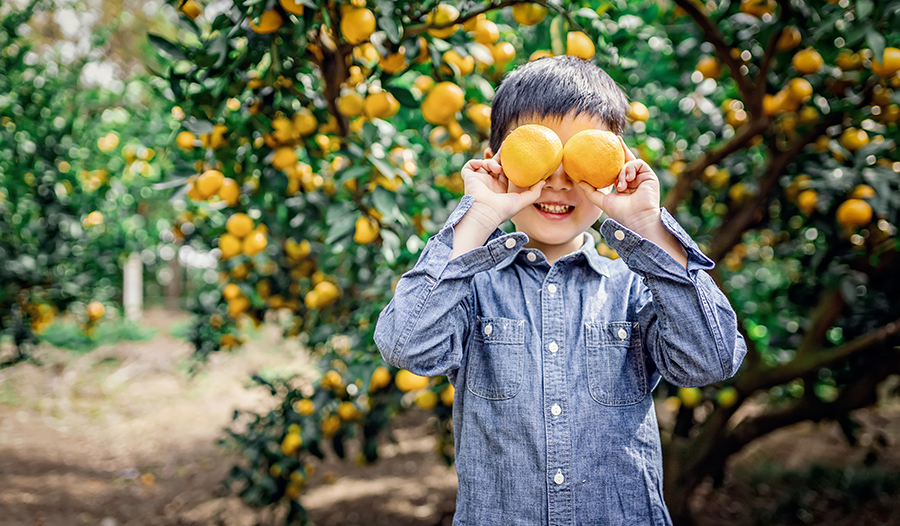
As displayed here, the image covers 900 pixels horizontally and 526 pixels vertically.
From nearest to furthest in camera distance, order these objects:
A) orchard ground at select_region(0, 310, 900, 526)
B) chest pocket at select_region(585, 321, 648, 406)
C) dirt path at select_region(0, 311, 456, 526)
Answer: chest pocket at select_region(585, 321, 648, 406) → orchard ground at select_region(0, 310, 900, 526) → dirt path at select_region(0, 311, 456, 526)

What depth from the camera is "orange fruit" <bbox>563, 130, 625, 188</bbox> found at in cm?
87

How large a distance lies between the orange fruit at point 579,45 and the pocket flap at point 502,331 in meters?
0.72

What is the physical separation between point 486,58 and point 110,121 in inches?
136

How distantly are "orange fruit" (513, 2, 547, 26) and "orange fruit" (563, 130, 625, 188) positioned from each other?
74 cm

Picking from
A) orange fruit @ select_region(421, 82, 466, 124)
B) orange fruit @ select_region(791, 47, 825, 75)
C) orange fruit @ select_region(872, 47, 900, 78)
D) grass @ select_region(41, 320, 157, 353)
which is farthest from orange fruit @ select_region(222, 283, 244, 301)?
grass @ select_region(41, 320, 157, 353)

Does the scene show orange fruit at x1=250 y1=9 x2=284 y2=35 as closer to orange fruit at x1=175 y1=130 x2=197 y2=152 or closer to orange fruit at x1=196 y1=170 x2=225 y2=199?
orange fruit at x1=196 y1=170 x2=225 y2=199

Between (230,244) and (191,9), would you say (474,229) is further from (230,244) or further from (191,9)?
(230,244)

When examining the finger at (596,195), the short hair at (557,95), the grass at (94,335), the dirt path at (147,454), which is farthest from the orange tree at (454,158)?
the grass at (94,335)

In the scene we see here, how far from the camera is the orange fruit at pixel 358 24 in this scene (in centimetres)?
117

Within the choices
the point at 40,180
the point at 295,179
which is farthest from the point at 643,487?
the point at 40,180

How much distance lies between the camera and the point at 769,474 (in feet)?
11.0

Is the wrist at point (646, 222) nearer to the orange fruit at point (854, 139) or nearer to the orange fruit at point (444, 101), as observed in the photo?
the orange fruit at point (444, 101)

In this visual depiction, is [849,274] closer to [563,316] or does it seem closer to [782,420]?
[782,420]

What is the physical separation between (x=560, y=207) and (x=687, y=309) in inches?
10.9
